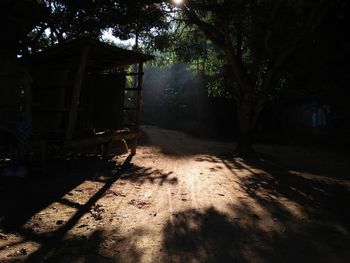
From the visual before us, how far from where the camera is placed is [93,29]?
13.6 m

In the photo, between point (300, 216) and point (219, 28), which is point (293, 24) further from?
point (300, 216)

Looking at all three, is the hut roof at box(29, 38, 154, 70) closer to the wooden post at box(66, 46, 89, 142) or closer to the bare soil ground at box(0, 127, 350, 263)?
the wooden post at box(66, 46, 89, 142)

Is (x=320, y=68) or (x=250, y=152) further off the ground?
(x=320, y=68)

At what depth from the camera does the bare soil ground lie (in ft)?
14.8

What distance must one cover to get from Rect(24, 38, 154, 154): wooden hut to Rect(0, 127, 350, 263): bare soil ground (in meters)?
0.92

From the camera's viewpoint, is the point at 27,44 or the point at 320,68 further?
the point at 320,68

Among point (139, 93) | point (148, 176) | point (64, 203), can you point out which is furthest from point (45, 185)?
point (139, 93)

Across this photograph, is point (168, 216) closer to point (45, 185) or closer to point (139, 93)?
point (45, 185)

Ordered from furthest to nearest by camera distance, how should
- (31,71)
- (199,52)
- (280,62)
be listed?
(199,52), (280,62), (31,71)

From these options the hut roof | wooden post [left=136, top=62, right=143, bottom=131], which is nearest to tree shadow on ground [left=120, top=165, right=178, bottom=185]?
wooden post [left=136, top=62, right=143, bottom=131]

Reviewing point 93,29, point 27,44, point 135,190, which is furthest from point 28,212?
point 93,29

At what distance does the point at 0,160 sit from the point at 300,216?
661cm

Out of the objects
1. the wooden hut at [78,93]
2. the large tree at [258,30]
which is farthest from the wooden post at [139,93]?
the large tree at [258,30]

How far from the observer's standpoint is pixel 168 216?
586 cm
